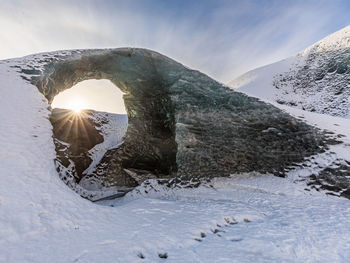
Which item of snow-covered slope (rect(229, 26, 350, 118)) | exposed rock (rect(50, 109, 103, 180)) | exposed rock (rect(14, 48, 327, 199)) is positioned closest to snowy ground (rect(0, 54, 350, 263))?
exposed rock (rect(14, 48, 327, 199))

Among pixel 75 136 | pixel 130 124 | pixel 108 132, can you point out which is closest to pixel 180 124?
pixel 130 124

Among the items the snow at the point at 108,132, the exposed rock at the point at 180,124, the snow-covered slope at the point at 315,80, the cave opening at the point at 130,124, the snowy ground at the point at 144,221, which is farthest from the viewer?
the snow-covered slope at the point at 315,80

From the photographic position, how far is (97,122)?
1955cm

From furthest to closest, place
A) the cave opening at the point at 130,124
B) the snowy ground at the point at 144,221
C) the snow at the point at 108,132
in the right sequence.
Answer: the snow at the point at 108,132
the cave opening at the point at 130,124
the snowy ground at the point at 144,221

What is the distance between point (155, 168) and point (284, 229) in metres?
11.1

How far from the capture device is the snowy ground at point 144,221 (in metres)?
4.02

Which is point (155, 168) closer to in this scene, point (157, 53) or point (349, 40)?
point (157, 53)

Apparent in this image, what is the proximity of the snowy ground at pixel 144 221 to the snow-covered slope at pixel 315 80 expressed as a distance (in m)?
12.9

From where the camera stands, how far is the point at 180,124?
499 inches

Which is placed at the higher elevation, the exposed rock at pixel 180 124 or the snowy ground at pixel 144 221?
the exposed rock at pixel 180 124

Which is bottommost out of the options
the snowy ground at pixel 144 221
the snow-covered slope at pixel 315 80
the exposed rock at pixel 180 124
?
the snowy ground at pixel 144 221

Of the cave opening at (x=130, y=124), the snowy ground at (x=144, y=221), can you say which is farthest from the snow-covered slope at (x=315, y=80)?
the snowy ground at (x=144, y=221)

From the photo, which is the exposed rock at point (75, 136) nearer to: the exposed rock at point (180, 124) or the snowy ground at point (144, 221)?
the exposed rock at point (180, 124)

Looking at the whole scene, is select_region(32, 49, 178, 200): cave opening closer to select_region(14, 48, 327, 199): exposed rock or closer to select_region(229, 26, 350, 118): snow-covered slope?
select_region(14, 48, 327, 199): exposed rock
